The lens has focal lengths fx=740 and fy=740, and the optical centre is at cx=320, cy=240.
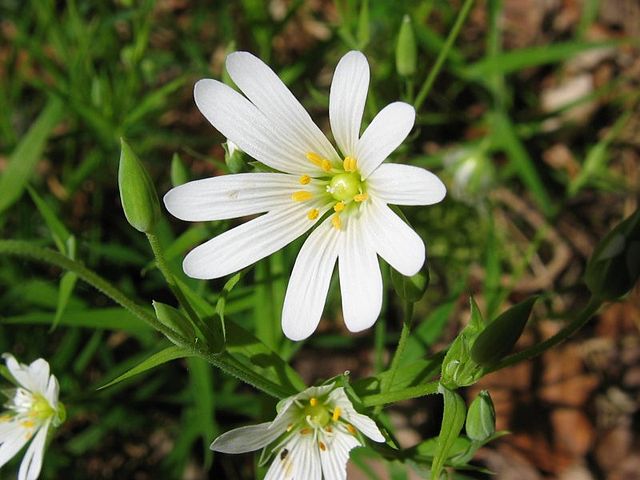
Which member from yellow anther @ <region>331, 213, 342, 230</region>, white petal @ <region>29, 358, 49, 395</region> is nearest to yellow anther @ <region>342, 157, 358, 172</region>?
Result: yellow anther @ <region>331, 213, 342, 230</region>

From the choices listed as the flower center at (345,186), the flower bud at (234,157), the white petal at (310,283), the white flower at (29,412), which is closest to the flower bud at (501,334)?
the white petal at (310,283)

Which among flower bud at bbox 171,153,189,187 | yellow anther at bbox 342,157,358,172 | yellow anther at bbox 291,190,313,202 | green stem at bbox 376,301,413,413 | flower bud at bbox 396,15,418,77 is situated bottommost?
green stem at bbox 376,301,413,413

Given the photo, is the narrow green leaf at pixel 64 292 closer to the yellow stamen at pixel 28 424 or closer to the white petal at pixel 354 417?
the yellow stamen at pixel 28 424

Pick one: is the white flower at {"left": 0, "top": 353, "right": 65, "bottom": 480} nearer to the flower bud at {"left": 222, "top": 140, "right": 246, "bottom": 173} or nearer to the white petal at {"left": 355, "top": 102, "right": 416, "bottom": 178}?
the flower bud at {"left": 222, "top": 140, "right": 246, "bottom": 173}

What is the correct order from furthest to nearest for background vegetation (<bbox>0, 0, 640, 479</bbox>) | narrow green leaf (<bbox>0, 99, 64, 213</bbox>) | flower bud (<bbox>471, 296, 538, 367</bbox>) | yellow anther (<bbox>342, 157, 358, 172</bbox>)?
background vegetation (<bbox>0, 0, 640, 479</bbox>) < narrow green leaf (<bbox>0, 99, 64, 213</bbox>) < yellow anther (<bbox>342, 157, 358, 172</bbox>) < flower bud (<bbox>471, 296, 538, 367</bbox>)

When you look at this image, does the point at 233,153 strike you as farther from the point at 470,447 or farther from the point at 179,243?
the point at 470,447

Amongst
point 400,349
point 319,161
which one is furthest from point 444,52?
point 400,349
